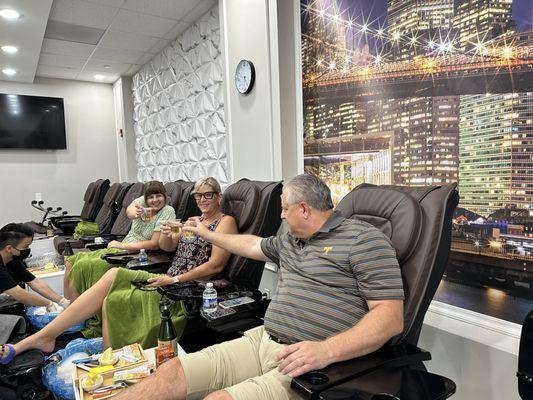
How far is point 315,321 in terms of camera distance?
4.24 feet

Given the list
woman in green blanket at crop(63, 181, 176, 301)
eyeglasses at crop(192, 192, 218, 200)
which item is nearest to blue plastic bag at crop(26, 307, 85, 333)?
woman in green blanket at crop(63, 181, 176, 301)

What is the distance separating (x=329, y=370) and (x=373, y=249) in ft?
1.38

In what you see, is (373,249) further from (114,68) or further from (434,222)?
(114,68)

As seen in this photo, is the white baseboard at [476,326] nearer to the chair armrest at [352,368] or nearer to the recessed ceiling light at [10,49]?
the chair armrest at [352,368]

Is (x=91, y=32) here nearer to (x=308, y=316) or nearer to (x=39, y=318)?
(x=39, y=318)

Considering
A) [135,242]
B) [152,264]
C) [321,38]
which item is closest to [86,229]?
[135,242]

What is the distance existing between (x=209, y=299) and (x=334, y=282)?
69 cm

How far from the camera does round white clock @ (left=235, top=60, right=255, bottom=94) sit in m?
2.76

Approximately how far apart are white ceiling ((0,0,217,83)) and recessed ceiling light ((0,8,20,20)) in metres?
0.05

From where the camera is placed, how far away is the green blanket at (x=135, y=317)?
1.83 meters

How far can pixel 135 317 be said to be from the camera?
6.25 feet

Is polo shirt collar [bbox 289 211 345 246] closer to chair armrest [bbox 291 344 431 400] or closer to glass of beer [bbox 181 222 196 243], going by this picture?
chair armrest [bbox 291 344 431 400]

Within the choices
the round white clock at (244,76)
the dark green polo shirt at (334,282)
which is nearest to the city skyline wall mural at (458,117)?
the dark green polo shirt at (334,282)

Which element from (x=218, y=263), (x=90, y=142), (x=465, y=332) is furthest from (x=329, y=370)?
(x=90, y=142)
